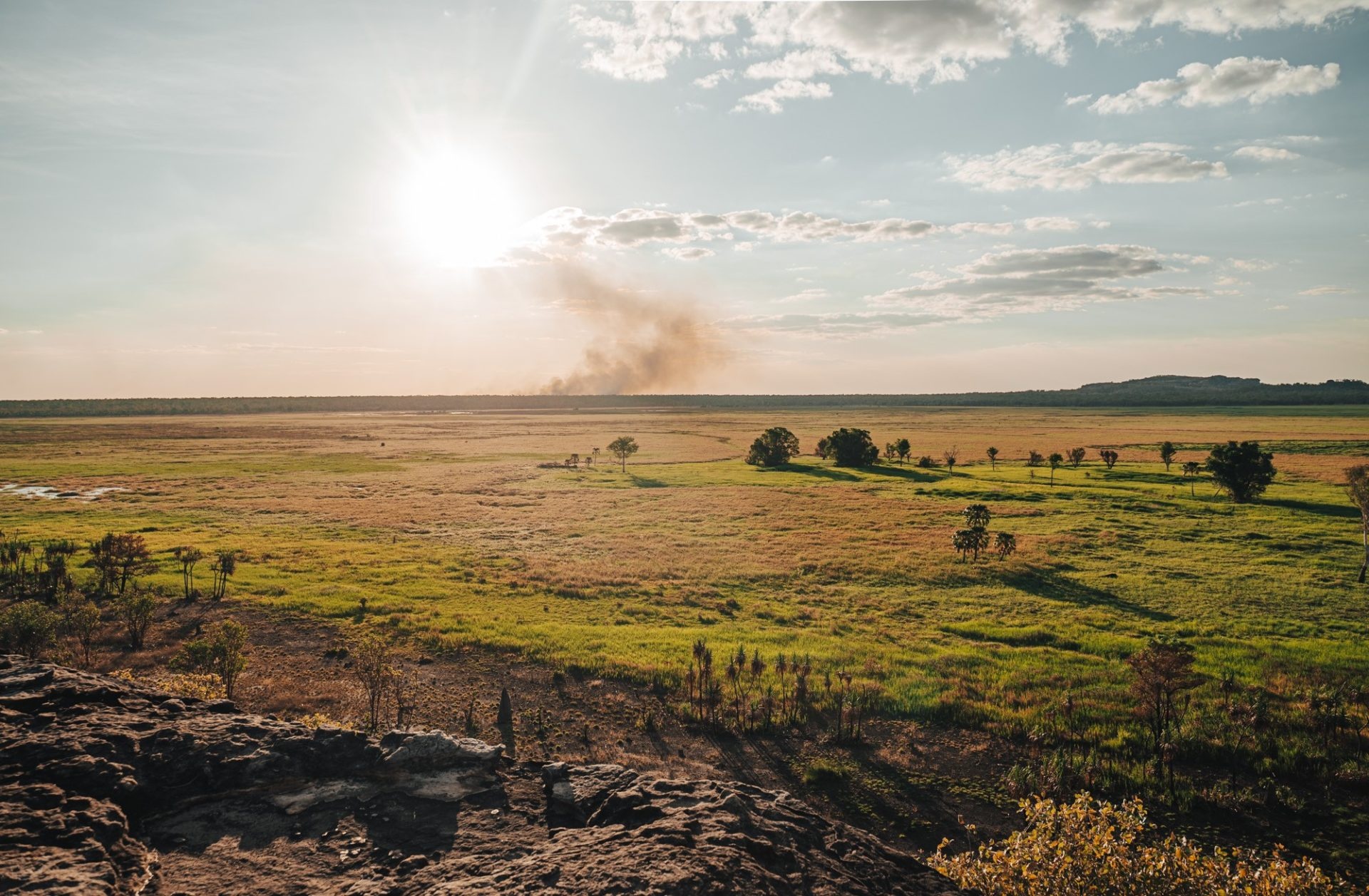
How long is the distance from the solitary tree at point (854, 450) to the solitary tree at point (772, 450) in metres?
6.90

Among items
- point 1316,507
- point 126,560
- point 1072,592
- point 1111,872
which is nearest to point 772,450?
point 1316,507

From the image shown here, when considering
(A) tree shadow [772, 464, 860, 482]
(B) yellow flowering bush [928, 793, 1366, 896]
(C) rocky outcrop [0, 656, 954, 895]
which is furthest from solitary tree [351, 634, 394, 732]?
(A) tree shadow [772, 464, 860, 482]

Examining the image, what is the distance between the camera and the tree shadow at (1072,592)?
1219 inches

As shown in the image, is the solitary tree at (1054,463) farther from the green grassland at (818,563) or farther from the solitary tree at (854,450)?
the solitary tree at (854,450)

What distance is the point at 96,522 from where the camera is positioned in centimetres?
5103

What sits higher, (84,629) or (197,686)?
(197,686)

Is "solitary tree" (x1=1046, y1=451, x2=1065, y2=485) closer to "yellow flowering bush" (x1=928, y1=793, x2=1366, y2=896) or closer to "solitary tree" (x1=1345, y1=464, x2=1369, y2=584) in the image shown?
"solitary tree" (x1=1345, y1=464, x2=1369, y2=584)

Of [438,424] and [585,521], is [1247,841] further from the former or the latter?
[438,424]

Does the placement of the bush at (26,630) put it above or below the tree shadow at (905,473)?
above

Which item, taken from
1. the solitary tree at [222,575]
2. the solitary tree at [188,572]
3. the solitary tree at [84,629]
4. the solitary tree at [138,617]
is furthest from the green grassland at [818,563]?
the solitary tree at [84,629]

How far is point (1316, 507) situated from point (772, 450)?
55740 mm

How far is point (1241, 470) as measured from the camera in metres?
54.7

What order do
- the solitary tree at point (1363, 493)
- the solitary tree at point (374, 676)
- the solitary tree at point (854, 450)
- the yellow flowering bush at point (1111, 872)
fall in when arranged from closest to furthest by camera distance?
the yellow flowering bush at point (1111, 872) < the solitary tree at point (374, 676) < the solitary tree at point (1363, 493) < the solitary tree at point (854, 450)

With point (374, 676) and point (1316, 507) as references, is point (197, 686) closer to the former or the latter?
point (374, 676)
